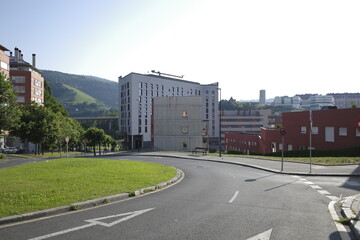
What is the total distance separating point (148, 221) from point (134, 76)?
83.4m

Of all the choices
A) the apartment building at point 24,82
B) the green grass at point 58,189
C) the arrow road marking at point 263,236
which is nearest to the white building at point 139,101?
the apartment building at point 24,82

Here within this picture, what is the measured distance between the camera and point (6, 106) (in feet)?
104

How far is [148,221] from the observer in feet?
23.1

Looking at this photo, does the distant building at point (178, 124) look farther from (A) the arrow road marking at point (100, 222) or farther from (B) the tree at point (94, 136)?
(A) the arrow road marking at point (100, 222)

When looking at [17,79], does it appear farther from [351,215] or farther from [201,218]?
[351,215]

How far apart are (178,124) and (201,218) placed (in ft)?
136

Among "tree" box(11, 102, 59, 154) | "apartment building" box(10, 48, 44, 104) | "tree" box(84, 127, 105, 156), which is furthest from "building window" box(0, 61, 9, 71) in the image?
"tree" box(84, 127, 105, 156)

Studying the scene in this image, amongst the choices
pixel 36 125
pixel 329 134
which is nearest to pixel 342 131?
pixel 329 134

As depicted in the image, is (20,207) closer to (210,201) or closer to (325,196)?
(210,201)

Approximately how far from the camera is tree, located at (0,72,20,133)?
31125mm

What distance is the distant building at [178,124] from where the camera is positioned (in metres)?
48.3

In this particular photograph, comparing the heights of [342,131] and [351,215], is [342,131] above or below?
above

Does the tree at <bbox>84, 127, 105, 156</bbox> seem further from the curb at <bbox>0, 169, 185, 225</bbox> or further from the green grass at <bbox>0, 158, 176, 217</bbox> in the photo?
the curb at <bbox>0, 169, 185, 225</bbox>

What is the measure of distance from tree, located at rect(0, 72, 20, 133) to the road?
2869 centimetres
